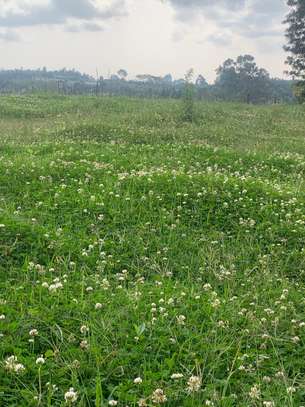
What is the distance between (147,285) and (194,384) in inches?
84.8

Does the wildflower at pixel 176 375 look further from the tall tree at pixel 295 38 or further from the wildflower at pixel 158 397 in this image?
the tall tree at pixel 295 38

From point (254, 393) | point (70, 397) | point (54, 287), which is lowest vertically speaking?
point (254, 393)

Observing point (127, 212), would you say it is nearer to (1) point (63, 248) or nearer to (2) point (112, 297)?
(1) point (63, 248)

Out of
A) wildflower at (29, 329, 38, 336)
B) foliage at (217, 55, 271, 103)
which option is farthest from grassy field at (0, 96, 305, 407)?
foliage at (217, 55, 271, 103)

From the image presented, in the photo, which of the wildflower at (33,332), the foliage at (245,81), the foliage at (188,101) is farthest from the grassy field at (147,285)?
the foliage at (245,81)

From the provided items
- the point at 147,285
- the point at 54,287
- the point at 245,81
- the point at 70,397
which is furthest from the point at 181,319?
the point at 245,81

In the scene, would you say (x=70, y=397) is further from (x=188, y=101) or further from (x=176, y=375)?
(x=188, y=101)

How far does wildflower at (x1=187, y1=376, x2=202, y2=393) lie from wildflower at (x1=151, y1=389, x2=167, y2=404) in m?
0.23

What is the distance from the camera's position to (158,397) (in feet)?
11.6

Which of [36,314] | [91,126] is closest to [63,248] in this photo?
[36,314]

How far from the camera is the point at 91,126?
21.5 meters

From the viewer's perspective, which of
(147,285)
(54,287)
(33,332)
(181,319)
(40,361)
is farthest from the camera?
(147,285)

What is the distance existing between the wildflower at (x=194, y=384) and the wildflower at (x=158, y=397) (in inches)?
9.0

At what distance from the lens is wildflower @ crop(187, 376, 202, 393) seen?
12.1 ft
